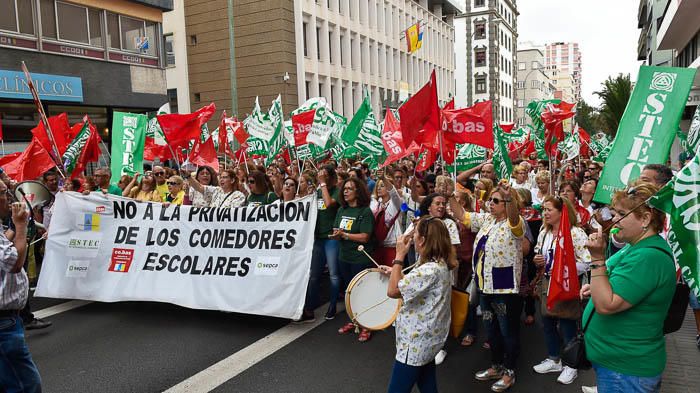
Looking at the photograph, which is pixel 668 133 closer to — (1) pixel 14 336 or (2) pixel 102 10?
(1) pixel 14 336

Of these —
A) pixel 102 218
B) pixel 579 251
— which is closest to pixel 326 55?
pixel 102 218

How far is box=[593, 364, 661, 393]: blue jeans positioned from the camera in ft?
9.12

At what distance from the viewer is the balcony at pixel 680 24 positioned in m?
17.3

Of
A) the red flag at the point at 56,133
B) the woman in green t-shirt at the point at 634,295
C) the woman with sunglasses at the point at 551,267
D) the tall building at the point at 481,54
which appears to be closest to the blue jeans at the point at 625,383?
the woman in green t-shirt at the point at 634,295

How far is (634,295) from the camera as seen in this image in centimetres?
265

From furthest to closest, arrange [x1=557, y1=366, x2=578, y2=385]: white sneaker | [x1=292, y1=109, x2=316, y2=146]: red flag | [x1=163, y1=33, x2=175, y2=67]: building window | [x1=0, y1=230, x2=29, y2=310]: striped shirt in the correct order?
1. [x1=163, y1=33, x2=175, y2=67]: building window
2. [x1=292, y1=109, x2=316, y2=146]: red flag
3. [x1=557, y1=366, x2=578, y2=385]: white sneaker
4. [x1=0, y1=230, x2=29, y2=310]: striped shirt

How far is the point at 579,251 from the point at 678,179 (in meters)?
2.13

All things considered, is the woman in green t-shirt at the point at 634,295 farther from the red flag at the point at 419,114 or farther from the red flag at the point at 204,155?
the red flag at the point at 204,155

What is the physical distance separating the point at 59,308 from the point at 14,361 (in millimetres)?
4048

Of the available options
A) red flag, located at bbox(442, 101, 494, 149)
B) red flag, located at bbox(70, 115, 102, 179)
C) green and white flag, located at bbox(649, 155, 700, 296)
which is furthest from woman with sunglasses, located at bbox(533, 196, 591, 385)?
red flag, located at bbox(70, 115, 102, 179)

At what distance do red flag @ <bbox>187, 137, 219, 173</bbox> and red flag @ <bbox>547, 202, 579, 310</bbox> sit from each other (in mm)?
7607

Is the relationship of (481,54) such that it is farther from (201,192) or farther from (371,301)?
(371,301)

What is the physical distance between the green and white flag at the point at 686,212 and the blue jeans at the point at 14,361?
152 inches

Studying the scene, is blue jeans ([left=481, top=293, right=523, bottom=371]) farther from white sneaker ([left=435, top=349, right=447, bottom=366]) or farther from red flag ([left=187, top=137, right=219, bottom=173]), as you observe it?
red flag ([left=187, top=137, right=219, bottom=173])
